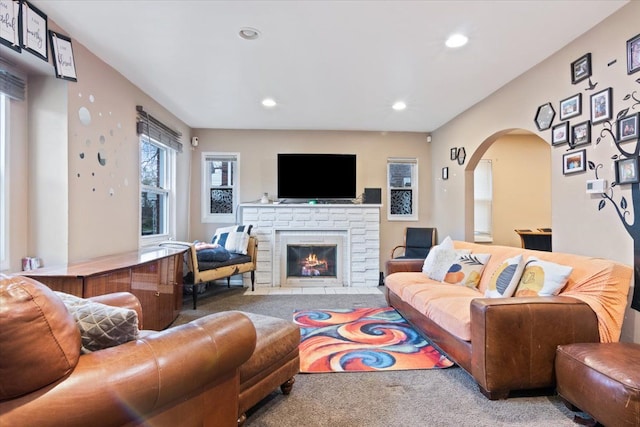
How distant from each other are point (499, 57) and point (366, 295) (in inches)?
122

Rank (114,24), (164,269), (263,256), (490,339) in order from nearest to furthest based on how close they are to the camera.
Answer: (490,339)
(114,24)
(164,269)
(263,256)

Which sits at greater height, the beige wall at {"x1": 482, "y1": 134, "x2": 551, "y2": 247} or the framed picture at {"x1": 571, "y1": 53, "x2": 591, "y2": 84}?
the framed picture at {"x1": 571, "y1": 53, "x2": 591, "y2": 84}

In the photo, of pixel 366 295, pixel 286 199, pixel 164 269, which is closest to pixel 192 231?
pixel 286 199

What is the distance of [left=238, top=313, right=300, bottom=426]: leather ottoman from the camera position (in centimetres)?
171

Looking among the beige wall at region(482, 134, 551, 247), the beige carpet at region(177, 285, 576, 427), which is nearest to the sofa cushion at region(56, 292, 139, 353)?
the beige carpet at region(177, 285, 576, 427)

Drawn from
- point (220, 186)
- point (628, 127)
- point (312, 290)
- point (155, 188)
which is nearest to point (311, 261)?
point (312, 290)

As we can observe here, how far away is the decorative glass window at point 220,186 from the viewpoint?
17.9 feet

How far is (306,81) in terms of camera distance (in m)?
3.46

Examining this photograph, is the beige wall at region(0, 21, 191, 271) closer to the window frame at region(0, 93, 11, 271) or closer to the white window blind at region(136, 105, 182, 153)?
the window frame at region(0, 93, 11, 271)

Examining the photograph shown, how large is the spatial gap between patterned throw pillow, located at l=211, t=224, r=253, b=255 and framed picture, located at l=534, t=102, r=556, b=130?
11.7ft

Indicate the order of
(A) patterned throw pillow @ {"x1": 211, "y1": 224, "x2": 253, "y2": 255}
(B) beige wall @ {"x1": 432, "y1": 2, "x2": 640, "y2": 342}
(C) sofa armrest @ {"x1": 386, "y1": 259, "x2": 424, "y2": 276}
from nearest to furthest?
(B) beige wall @ {"x1": 432, "y1": 2, "x2": 640, "y2": 342}
(C) sofa armrest @ {"x1": 386, "y1": 259, "x2": 424, "y2": 276}
(A) patterned throw pillow @ {"x1": 211, "y1": 224, "x2": 253, "y2": 255}

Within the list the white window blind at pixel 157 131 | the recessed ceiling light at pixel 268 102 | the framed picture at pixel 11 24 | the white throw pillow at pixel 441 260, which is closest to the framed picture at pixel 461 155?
the white throw pillow at pixel 441 260

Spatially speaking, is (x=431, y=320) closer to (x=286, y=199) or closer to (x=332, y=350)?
(x=332, y=350)

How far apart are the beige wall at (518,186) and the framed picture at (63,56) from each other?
5276mm
